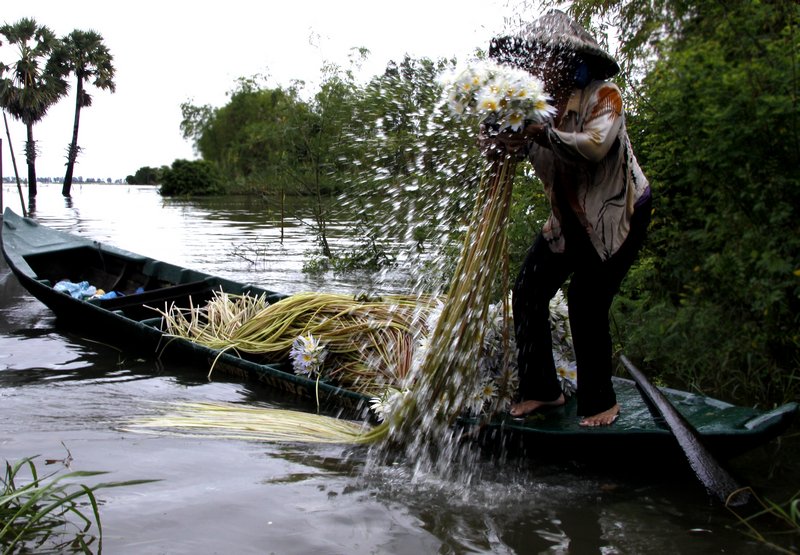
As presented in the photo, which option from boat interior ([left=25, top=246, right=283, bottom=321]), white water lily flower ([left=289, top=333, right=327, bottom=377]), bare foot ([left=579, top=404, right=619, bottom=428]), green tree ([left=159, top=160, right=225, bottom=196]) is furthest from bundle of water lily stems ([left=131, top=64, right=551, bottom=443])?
green tree ([left=159, top=160, right=225, bottom=196])

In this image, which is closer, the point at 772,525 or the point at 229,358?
the point at 772,525

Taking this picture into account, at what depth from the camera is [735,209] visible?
4.27m

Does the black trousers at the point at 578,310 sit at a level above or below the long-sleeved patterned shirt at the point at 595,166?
below

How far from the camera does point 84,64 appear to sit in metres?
39.2

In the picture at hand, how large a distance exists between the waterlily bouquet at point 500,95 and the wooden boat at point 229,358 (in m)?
1.52

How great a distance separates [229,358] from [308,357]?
801mm

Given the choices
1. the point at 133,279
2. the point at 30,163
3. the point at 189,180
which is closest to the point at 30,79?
the point at 30,163

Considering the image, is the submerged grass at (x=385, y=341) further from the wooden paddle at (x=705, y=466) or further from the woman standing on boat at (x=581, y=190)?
the wooden paddle at (x=705, y=466)

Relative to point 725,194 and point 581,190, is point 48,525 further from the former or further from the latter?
point 725,194

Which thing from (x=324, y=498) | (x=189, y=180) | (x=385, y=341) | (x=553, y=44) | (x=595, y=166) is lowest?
(x=324, y=498)

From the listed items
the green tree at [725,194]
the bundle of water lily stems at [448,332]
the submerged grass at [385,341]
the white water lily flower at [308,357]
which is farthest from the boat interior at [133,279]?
the green tree at [725,194]

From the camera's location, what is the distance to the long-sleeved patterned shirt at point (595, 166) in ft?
10.8

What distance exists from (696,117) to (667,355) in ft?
5.13

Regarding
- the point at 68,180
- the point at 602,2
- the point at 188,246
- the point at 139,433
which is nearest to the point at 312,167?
the point at 188,246
